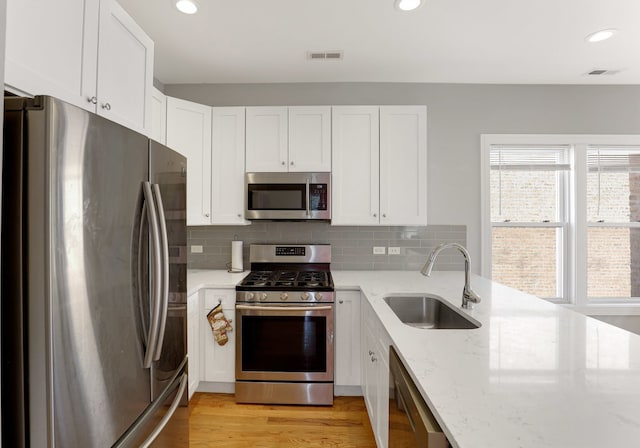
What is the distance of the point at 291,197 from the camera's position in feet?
8.54

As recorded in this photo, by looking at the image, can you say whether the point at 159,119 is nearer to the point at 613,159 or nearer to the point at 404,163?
the point at 404,163

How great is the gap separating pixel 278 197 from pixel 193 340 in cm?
126

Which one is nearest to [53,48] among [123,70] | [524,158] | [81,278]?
[123,70]

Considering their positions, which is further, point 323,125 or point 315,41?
point 323,125

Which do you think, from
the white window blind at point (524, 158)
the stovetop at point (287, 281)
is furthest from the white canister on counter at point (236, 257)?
the white window blind at point (524, 158)

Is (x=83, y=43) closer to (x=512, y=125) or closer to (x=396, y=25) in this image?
(x=396, y=25)

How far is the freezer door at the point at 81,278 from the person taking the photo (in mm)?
734

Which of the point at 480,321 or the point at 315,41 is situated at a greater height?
the point at 315,41

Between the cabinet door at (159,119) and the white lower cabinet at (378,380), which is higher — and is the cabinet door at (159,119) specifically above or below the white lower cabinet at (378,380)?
above

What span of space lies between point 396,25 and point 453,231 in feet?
5.94

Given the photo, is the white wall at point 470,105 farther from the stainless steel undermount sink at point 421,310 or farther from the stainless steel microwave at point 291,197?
the stainless steel undermount sink at point 421,310

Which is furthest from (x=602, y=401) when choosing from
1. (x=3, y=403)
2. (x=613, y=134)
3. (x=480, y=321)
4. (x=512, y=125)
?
(x=613, y=134)

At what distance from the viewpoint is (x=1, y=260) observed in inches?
28.9

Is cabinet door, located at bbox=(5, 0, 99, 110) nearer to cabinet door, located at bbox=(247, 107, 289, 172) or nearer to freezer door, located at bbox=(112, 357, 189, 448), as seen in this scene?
freezer door, located at bbox=(112, 357, 189, 448)
